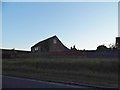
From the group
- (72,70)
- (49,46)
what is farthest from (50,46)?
(72,70)

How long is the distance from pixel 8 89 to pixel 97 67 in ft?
46.6

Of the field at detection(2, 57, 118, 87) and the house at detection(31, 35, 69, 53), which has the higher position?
the house at detection(31, 35, 69, 53)

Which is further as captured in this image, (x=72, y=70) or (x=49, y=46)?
(x=49, y=46)

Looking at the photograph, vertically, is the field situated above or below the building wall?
below

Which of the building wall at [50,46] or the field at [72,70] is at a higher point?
the building wall at [50,46]

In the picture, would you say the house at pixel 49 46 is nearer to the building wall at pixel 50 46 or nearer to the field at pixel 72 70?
the building wall at pixel 50 46

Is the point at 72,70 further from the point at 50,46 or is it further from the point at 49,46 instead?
the point at 50,46

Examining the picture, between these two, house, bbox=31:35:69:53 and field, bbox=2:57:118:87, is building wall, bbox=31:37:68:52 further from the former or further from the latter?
field, bbox=2:57:118:87

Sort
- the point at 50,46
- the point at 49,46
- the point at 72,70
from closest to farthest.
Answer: the point at 72,70, the point at 49,46, the point at 50,46

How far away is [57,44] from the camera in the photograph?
87.5 metres

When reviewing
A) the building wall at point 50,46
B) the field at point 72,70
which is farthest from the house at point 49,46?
the field at point 72,70

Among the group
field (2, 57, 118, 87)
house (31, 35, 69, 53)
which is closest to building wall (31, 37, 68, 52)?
house (31, 35, 69, 53)

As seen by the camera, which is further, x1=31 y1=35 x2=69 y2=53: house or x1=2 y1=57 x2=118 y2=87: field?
x1=31 y1=35 x2=69 y2=53: house

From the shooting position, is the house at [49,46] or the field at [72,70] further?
the house at [49,46]
